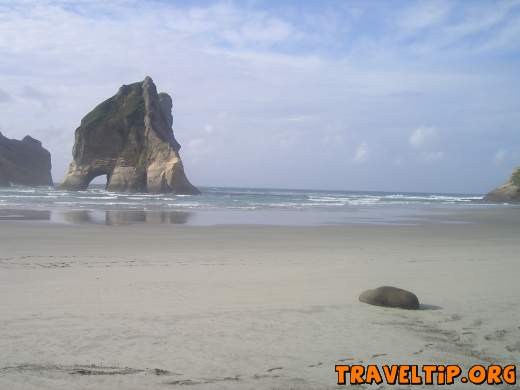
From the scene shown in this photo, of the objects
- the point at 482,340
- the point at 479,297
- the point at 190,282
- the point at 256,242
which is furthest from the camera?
the point at 256,242

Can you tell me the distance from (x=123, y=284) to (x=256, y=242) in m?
6.68

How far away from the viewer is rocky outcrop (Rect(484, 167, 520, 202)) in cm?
5609

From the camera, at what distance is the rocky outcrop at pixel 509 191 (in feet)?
184

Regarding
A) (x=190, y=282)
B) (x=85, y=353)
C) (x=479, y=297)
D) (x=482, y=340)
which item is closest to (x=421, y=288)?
(x=479, y=297)

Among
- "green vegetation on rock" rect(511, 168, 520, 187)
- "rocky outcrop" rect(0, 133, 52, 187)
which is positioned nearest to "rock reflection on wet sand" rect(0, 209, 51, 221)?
"green vegetation on rock" rect(511, 168, 520, 187)

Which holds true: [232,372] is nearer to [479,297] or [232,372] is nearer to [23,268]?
[479,297]

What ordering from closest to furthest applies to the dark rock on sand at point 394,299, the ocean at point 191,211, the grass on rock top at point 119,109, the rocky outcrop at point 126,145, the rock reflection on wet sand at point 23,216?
the dark rock on sand at point 394,299
the rock reflection on wet sand at point 23,216
the ocean at point 191,211
the rocky outcrop at point 126,145
the grass on rock top at point 119,109

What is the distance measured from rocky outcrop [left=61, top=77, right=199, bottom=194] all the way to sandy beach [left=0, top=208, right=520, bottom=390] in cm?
4924

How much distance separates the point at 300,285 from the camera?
25.6 feet

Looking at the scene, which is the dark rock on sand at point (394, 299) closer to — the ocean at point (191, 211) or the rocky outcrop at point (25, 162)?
the ocean at point (191, 211)

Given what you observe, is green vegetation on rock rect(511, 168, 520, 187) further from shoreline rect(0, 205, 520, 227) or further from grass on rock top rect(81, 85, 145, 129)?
grass on rock top rect(81, 85, 145, 129)

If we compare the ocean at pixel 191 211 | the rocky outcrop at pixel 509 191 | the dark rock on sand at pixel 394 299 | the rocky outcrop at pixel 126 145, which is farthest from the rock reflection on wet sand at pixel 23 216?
the rocky outcrop at pixel 509 191

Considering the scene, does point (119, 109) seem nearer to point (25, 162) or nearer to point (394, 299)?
point (25, 162)

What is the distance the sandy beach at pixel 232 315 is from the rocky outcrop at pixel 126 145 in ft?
162
